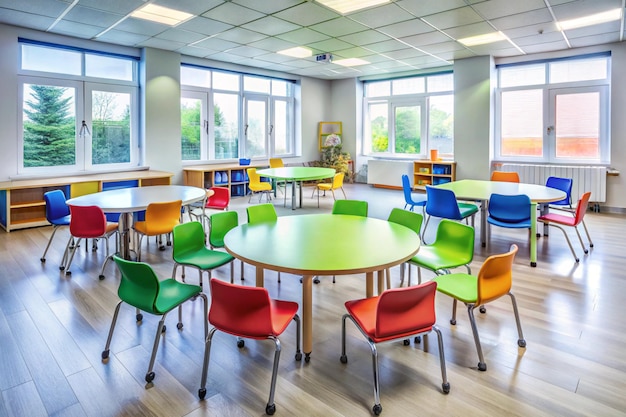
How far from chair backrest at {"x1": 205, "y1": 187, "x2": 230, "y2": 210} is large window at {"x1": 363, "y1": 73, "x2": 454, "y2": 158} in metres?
6.59

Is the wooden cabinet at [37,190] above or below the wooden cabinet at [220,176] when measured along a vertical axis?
below

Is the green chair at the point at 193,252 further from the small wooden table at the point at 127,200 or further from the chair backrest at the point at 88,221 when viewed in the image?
the chair backrest at the point at 88,221

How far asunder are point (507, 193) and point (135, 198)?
4485mm

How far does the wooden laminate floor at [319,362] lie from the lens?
2.12 meters

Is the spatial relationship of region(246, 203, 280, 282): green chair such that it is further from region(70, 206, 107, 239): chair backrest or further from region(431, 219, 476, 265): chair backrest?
region(70, 206, 107, 239): chair backrest

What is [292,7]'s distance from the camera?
18.0ft

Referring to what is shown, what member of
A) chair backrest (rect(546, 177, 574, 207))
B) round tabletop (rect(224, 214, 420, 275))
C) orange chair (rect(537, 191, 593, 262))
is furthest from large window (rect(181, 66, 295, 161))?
orange chair (rect(537, 191, 593, 262))

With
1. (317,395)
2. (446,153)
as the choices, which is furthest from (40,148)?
(446,153)

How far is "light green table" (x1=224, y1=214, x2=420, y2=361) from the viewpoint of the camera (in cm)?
225

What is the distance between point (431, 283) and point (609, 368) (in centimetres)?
139

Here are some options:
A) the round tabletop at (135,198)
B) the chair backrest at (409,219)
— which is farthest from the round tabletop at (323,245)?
the round tabletop at (135,198)

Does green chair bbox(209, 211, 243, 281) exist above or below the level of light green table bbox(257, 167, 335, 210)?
below

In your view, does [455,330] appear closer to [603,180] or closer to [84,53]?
[603,180]

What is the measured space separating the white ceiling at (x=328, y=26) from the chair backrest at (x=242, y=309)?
4.47 metres
